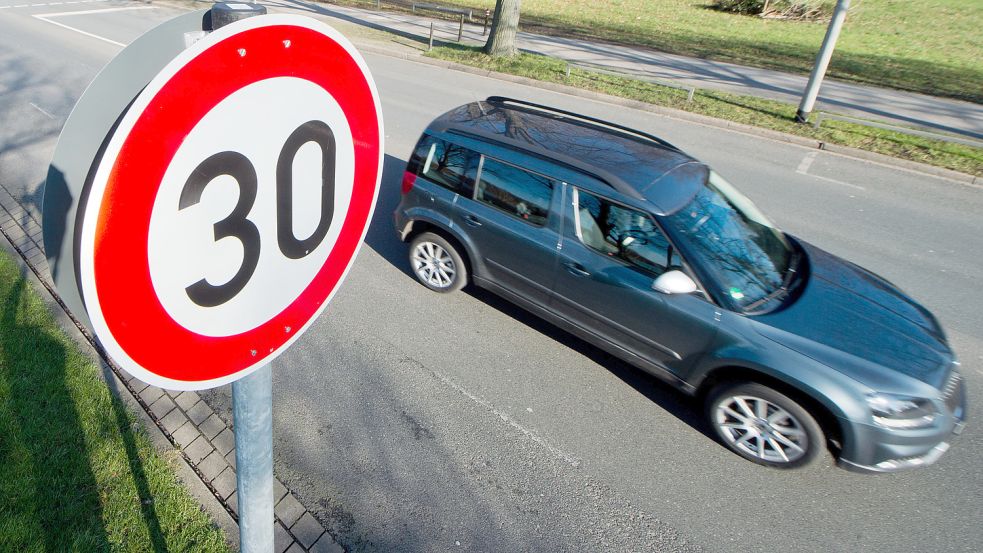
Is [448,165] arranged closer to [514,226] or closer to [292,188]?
[514,226]

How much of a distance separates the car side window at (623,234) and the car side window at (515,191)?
34cm

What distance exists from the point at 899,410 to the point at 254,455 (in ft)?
13.2

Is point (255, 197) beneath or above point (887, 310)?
above

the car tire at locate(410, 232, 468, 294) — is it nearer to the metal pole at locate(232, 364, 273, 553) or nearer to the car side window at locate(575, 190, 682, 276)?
the car side window at locate(575, 190, 682, 276)

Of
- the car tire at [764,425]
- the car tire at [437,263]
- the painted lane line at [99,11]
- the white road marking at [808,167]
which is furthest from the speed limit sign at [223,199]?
the painted lane line at [99,11]

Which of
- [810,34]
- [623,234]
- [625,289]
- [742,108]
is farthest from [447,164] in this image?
[810,34]

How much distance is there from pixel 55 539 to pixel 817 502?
4.59 metres

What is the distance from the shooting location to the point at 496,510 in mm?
3711

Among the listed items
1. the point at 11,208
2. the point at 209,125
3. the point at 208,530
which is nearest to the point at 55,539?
the point at 208,530

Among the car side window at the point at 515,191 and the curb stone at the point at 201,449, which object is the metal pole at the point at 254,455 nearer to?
the curb stone at the point at 201,449

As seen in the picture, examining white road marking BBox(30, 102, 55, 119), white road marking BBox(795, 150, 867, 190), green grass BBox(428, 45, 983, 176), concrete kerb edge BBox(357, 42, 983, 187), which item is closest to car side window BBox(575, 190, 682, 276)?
white road marking BBox(795, 150, 867, 190)

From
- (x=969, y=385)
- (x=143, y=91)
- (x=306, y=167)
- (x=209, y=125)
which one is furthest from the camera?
(x=969, y=385)

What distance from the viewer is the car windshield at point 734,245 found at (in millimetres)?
4348

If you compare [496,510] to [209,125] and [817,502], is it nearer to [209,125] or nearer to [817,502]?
[817,502]
